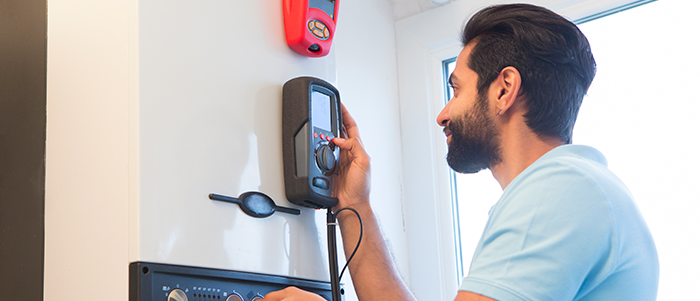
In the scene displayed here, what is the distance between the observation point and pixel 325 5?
1.23m

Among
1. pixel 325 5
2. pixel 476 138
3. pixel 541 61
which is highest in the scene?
pixel 325 5

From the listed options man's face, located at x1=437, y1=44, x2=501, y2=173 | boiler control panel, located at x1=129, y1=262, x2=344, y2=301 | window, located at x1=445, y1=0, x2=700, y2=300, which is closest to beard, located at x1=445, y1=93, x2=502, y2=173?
man's face, located at x1=437, y1=44, x2=501, y2=173

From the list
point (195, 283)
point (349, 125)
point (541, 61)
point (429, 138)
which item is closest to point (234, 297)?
point (195, 283)

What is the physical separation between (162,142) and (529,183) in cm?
54

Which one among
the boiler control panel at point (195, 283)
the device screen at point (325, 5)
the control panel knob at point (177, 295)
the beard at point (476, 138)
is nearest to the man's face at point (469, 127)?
the beard at point (476, 138)

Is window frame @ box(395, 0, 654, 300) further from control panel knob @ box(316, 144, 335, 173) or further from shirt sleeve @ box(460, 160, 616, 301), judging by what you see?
shirt sleeve @ box(460, 160, 616, 301)

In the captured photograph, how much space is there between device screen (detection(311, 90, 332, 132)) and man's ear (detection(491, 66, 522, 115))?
32 centimetres

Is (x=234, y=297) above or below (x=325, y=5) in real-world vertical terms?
below

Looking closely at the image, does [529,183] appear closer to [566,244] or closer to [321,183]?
[566,244]

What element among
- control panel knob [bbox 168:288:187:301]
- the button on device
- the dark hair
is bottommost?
control panel knob [bbox 168:288:187:301]

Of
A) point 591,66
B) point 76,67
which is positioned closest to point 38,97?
point 76,67

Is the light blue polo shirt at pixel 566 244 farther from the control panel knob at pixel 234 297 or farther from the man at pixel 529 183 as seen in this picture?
the control panel knob at pixel 234 297

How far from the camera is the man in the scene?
816mm

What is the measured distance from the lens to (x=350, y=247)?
1.20 meters
